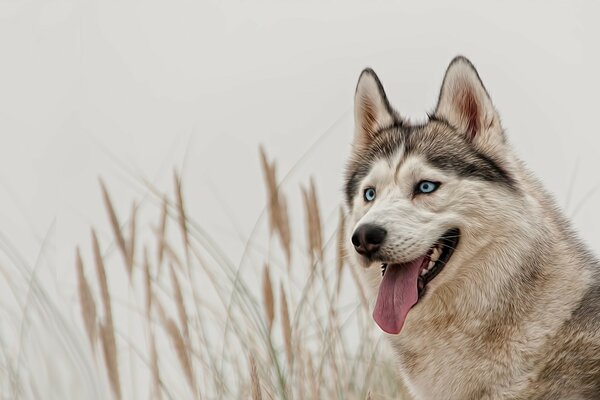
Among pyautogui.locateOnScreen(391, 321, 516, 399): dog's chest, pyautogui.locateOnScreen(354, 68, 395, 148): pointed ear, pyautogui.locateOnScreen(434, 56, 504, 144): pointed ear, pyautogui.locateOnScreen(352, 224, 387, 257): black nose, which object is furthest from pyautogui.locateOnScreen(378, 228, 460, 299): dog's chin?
pyautogui.locateOnScreen(354, 68, 395, 148): pointed ear

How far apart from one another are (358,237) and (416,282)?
0.37 metres

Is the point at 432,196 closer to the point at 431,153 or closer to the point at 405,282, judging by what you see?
the point at 431,153

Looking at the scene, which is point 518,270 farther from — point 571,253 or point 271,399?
point 271,399

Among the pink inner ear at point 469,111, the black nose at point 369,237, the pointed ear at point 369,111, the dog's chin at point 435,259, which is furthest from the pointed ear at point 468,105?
the black nose at point 369,237

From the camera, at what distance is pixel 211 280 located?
4363 millimetres

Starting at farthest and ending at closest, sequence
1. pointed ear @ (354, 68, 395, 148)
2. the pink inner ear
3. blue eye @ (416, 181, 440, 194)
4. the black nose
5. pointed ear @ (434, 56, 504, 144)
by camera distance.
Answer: pointed ear @ (354, 68, 395, 148)
the pink inner ear
pointed ear @ (434, 56, 504, 144)
blue eye @ (416, 181, 440, 194)
the black nose

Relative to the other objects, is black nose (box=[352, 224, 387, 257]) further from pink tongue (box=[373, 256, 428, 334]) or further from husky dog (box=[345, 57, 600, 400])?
pink tongue (box=[373, 256, 428, 334])

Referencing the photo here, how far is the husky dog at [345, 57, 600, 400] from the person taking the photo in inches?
150

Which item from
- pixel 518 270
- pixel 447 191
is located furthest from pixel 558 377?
pixel 447 191

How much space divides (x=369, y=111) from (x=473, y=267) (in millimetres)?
1081

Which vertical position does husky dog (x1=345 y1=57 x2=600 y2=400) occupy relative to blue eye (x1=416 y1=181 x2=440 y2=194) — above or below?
below

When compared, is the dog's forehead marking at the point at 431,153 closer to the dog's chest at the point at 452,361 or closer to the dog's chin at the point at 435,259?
the dog's chin at the point at 435,259

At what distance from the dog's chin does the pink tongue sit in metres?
0.02

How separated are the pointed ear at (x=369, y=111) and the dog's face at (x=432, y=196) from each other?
48 millimetres
